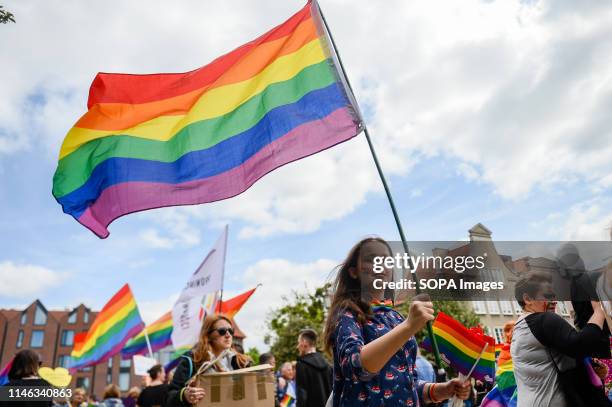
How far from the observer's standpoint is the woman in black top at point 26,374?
15.1ft

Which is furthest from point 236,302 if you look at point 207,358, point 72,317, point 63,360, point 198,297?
point 72,317

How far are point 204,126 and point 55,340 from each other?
253ft

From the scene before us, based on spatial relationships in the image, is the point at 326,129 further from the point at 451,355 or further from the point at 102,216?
the point at 102,216

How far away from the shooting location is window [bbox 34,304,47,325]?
71.6m

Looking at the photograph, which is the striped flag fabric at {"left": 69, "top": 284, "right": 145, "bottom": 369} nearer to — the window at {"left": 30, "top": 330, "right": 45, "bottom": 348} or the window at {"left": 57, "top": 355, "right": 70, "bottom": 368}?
the window at {"left": 57, "top": 355, "right": 70, "bottom": 368}

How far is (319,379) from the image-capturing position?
21.8 ft

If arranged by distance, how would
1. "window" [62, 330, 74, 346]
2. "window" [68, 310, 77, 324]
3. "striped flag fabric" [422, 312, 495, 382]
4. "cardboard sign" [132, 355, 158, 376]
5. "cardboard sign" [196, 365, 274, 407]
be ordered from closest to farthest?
"cardboard sign" [196, 365, 274, 407] → "striped flag fabric" [422, 312, 495, 382] → "cardboard sign" [132, 355, 158, 376] → "window" [62, 330, 74, 346] → "window" [68, 310, 77, 324]

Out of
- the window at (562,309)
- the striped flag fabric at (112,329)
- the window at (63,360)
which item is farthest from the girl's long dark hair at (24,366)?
the window at (63,360)

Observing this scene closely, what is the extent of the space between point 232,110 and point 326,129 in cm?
115

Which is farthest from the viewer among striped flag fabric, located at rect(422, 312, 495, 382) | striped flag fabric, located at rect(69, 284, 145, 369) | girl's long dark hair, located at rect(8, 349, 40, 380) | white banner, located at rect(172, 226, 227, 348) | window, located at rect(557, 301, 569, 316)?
striped flag fabric, located at rect(69, 284, 145, 369)

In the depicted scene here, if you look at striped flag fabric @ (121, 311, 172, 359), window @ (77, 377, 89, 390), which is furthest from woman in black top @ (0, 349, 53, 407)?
window @ (77, 377, 89, 390)

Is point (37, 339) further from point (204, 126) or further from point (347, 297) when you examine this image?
point (347, 297)

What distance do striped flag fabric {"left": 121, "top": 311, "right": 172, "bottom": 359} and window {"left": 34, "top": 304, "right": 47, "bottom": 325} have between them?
6518 centimetres

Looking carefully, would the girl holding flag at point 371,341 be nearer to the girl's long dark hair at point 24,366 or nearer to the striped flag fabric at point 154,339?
the girl's long dark hair at point 24,366
